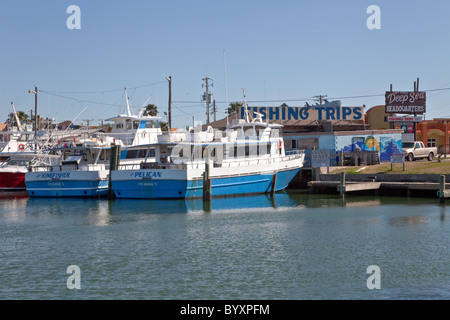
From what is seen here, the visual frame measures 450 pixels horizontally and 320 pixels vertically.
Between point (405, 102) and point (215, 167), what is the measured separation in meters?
25.6

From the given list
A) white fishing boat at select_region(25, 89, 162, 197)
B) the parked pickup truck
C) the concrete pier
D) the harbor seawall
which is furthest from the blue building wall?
white fishing boat at select_region(25, 89, 162, 197)

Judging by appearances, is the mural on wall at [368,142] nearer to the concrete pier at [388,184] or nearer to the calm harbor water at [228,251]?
the concrete pier at [388,184]

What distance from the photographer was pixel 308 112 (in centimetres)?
5550

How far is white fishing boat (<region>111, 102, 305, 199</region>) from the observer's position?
34625 millimetres

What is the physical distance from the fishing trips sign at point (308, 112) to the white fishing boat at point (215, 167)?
1232cm

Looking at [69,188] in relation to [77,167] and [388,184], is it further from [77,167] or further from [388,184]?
[388,184]

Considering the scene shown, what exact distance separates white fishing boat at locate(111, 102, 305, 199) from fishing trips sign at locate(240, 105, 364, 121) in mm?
12323

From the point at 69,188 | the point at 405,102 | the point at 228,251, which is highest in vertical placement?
the point at 405,102

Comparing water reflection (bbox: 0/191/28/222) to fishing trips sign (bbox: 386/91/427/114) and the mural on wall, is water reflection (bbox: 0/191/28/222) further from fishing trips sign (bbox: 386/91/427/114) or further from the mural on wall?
fishing trips sign (bbox: 386/91/427/114)

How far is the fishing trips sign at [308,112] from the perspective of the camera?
55094mm

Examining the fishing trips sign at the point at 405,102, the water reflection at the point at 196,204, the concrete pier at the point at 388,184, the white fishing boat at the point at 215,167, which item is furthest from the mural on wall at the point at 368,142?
the water reflection at the point at 196,204

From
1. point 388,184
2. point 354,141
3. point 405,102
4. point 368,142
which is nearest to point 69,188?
point 388,184

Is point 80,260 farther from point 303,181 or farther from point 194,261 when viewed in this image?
point 303,181
